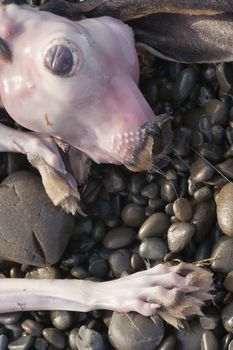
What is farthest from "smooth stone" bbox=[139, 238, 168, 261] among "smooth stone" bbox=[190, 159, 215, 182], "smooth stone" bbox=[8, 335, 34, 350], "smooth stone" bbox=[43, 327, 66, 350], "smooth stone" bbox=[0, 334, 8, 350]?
"smooth stone" bbox=[0, 334, 8, 350]

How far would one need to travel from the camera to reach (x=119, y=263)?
4.28 metres

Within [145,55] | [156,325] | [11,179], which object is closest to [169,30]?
[145,55]

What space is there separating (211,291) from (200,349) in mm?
370

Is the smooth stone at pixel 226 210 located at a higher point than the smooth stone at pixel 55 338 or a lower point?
higher

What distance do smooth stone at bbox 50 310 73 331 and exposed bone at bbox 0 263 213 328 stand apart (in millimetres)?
75

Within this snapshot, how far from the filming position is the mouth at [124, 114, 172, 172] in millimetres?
3971

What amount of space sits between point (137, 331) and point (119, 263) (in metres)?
0.48

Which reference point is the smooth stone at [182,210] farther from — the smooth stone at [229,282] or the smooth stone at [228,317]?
the smooth stone at [228,317]

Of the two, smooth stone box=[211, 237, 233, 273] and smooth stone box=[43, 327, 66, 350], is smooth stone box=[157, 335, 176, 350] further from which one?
smooth stone box=[43, 327, 66, 350]

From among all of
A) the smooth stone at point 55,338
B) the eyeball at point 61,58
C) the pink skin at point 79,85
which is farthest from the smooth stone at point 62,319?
the eyeball at point 61,58

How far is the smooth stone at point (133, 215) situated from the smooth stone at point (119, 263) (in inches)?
8.1

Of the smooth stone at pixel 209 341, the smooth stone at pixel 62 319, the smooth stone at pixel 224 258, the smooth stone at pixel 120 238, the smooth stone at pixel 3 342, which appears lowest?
the smooth stone at pixel 3 342

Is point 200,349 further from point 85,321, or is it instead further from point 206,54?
point 206,54

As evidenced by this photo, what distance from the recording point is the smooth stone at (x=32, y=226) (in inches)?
169
